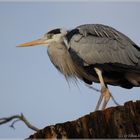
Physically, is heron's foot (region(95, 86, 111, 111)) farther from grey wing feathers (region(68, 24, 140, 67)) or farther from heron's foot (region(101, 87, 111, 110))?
grey wing feathers (region(68, 24, 140, 67))

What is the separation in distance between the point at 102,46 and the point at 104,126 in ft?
8.99

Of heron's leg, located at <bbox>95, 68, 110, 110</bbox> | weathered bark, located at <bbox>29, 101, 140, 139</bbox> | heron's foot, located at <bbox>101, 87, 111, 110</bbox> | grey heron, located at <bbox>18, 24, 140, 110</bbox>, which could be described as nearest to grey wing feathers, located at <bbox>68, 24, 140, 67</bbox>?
grey heron, located at <bbox>18, 24, 140, 110</bbox>

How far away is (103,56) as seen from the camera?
5992 millimetres

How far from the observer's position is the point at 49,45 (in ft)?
21.6

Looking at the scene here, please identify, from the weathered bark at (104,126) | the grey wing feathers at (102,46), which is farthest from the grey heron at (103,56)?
the weathered bark at (104,126)

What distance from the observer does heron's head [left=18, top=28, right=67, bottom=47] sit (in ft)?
21.1

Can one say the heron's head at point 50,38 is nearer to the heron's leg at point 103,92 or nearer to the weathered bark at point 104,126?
the heron's leg at point 103,92

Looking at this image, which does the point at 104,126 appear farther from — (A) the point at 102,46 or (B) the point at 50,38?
(B) the point at 50,38

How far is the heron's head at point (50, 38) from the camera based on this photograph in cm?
644

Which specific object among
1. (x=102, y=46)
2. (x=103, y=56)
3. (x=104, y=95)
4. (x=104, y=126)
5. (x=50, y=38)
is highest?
(x=50, y=38)

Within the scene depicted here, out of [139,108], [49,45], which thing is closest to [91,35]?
[49,45]

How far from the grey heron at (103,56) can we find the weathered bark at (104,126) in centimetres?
240

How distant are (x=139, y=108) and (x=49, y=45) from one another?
3365 mm

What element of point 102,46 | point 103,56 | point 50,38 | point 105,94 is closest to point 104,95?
point 105,94
